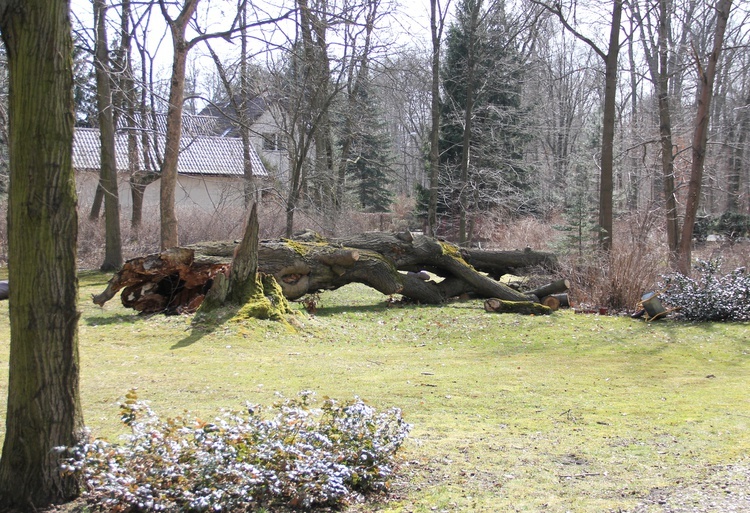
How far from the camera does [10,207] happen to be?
11.9 ft

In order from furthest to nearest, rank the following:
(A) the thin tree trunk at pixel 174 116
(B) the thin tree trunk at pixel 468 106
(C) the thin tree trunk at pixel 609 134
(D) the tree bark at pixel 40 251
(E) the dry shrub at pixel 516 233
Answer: (B) the thin tree trunk at pixel 468 106 → (E) the dry shrub at pixel 516 233 → (C) the thin tree trunk at pixel 609 134 → (A) the thin tree trunk at pixel 174 116 → (D) the tree bark at pixel 40 251

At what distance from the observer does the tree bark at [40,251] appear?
11.7ft

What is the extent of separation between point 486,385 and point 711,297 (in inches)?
258

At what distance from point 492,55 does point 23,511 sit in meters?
25.9

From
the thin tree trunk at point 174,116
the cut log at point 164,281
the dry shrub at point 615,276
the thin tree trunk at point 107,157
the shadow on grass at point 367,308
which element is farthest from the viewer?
the thin tree trunk at point 107,157

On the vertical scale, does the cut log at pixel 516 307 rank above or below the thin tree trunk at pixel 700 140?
below

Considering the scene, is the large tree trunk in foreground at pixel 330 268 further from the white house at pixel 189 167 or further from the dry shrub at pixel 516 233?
the white house at pixel 189 167

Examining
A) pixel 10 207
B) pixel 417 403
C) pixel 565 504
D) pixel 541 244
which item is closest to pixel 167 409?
pixel 417 403

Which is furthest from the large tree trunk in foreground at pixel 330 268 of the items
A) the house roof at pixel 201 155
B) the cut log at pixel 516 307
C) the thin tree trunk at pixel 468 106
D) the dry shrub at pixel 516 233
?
the house roof at pixel 201 155

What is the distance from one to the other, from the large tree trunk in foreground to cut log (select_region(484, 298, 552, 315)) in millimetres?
989

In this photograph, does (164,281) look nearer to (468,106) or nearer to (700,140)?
(700,140)

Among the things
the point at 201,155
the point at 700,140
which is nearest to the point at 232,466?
the point at 700,140

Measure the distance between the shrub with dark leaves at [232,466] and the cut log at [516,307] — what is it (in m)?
9.38

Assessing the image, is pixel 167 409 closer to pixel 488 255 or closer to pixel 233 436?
pixel 233 436
